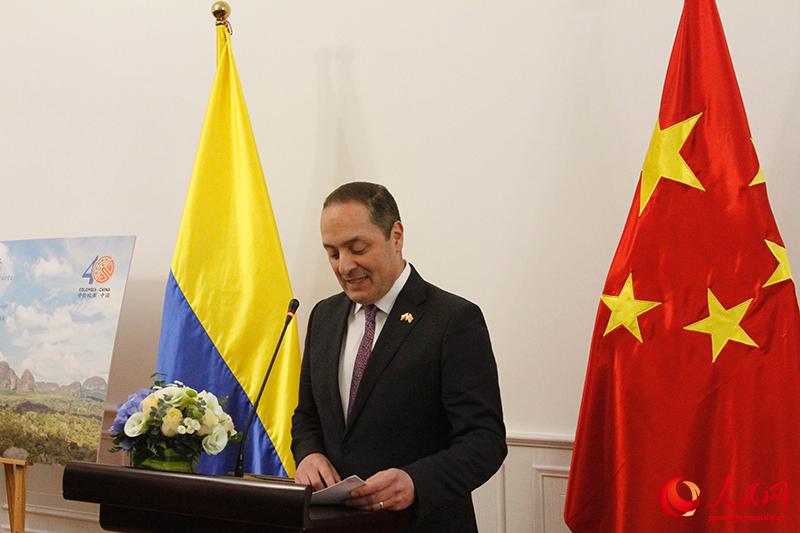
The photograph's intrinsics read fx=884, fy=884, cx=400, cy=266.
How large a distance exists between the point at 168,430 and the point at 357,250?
2.11 ft

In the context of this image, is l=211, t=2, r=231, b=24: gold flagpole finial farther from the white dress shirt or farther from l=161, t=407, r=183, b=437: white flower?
l=161, t=407, r=183, b=437: white flower

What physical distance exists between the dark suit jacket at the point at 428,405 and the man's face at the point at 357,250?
0.09m

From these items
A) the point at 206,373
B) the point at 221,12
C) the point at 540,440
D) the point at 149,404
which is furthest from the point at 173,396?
the point at 221,12

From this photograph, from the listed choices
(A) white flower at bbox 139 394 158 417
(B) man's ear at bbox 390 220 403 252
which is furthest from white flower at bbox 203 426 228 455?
(B) man's ear at bbox 390 220 403 252

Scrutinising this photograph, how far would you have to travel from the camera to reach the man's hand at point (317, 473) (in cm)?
214

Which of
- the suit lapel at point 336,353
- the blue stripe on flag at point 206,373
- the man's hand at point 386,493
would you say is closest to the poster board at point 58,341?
the blue stripe on flag at point 206,373

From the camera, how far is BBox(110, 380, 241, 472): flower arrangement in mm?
2029

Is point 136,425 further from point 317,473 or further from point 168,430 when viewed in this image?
point 317,473

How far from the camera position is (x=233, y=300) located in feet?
11.5

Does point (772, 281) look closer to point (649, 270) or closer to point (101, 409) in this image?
point (649, 270)

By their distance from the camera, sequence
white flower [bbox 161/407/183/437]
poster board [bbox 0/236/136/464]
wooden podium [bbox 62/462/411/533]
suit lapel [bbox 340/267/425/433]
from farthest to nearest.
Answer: poster board [bbox 0/236/136/464]
suit lapel [bbox 340/267/425/433]
white flower [bbox 161/407/183/437]
wooden podium [bbox 62/462/411/533]

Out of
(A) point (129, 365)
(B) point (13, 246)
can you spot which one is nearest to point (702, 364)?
(A) point (129, 365)

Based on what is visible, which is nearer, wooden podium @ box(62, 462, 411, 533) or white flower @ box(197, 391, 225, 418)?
wooden podium @ box(62, 462, 411, 533)

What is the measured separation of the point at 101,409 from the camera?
3652 millimetres
